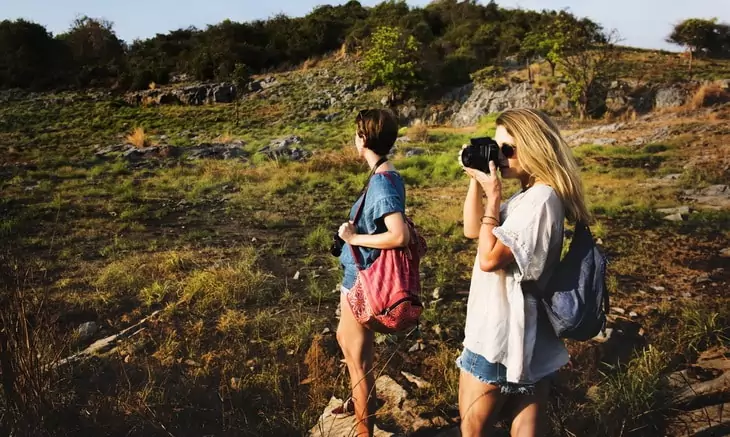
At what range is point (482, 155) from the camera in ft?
5.37

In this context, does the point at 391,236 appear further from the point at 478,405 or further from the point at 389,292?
the point at 478,405

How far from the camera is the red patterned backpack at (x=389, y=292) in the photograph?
Answer: 6.20 feet

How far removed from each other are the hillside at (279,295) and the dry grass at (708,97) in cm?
454

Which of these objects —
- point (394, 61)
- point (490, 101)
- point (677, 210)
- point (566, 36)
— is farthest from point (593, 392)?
point (394, 61)

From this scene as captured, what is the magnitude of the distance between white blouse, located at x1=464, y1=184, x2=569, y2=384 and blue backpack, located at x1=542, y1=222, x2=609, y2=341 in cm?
4

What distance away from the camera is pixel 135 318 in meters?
3.84

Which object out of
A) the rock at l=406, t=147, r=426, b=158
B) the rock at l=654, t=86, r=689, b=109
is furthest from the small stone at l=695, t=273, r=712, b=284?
the rock at l=654, t=86, r=689, b=109

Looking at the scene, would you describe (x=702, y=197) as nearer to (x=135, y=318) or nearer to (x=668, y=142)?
(x=668, y=142)

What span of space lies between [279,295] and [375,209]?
2517mm

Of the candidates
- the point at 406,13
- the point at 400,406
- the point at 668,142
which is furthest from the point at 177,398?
the point at 406,13

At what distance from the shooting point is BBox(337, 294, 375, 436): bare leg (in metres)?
2.08

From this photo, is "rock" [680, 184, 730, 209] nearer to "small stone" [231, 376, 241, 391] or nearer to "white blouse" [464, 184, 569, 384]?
"white blouse" [464, 184, 569, 384]

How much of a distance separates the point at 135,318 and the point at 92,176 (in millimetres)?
8401

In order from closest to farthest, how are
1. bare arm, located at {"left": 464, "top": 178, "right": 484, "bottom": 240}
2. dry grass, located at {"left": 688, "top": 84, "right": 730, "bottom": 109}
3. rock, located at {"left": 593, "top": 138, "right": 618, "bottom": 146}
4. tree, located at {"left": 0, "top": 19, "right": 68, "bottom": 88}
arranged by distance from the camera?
bare arm, located at {"left": 464, "top": 178, "right": 484, "bottom": 240} < rock, located at {"left": 593, "top": 138, "right": 618, "bottom": 146} < dry grass, located at {"left": 688, "top": 84, "right": 730, "bottom": 109} < tree, located at {"left": 0, "top": 19, "right": 68, "bottom": 88}
